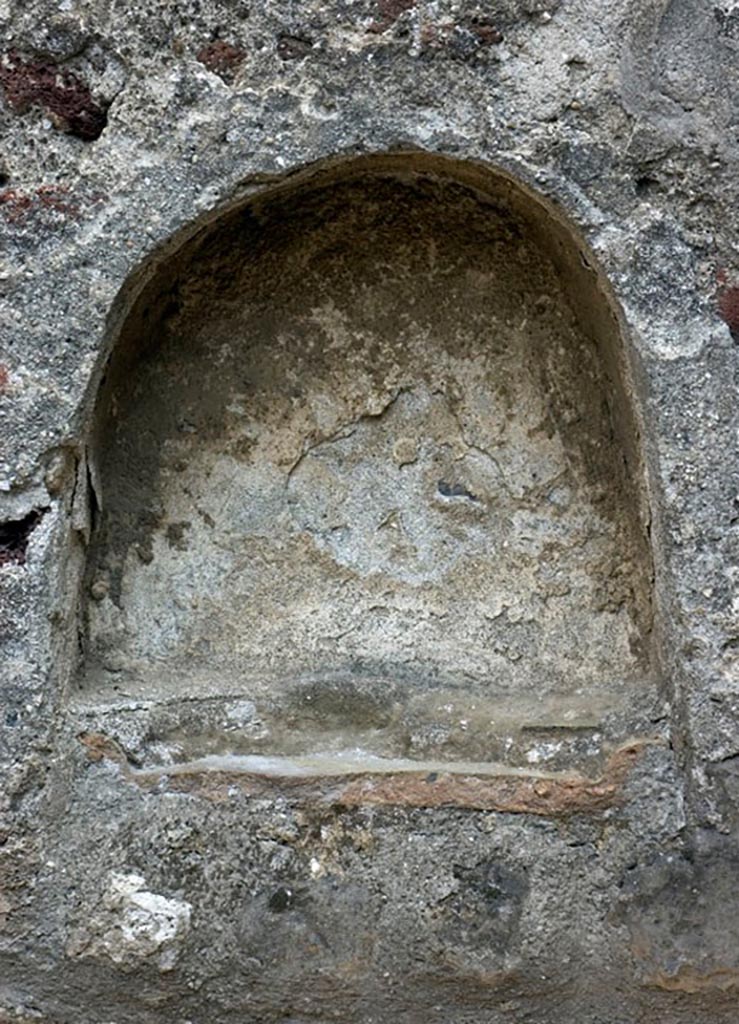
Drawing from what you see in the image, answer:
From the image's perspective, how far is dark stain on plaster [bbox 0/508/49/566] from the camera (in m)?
2.19

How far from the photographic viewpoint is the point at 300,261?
8.00 feet

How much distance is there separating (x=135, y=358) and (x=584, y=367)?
815 millimetres

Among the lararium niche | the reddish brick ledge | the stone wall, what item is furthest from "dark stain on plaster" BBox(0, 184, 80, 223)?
the reddish brick ledge

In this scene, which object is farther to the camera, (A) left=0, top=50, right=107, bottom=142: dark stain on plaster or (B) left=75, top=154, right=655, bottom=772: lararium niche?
(B) left=75, top=154, right=655, bottom=772: lararium niche

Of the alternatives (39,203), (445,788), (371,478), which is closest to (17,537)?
(39,203)

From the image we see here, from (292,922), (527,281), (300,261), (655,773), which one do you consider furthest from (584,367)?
(292,922)

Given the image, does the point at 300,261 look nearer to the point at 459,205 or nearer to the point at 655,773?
the point at 459,205

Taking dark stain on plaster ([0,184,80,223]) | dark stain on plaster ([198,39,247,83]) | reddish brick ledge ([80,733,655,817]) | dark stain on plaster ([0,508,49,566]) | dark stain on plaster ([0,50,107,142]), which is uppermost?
dark stain on plaster ([198,39,247,83])

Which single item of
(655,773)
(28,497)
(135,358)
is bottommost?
(655,773)

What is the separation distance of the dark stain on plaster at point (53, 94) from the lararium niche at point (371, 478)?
1.00ft

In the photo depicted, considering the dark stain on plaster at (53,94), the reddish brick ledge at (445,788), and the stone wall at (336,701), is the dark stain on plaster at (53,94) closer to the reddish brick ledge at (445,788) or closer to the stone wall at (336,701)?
the stone wall at (336,701)

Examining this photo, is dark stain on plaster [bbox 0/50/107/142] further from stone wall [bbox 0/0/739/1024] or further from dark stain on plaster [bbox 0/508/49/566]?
dark stain on plaster [bbox 0/508/49/566]

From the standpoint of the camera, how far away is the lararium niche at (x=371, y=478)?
241 cm

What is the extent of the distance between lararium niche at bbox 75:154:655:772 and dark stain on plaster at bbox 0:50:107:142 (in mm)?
306
